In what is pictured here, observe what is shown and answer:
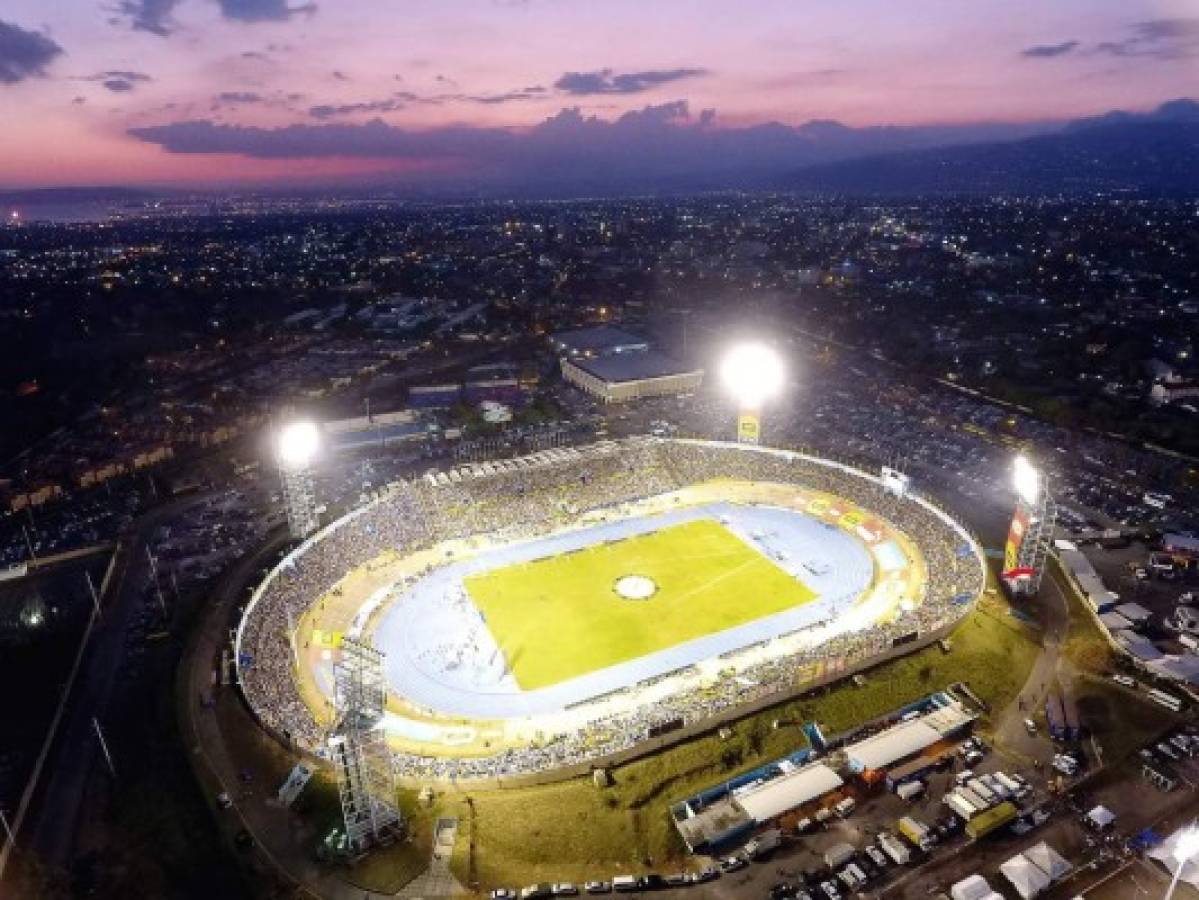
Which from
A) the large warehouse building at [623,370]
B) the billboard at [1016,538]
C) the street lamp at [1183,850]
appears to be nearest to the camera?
the street lamp at [1183,850]

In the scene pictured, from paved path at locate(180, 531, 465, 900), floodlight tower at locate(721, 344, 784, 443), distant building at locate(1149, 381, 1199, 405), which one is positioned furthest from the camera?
distant building at locate(1149, 381, 1199, 405)

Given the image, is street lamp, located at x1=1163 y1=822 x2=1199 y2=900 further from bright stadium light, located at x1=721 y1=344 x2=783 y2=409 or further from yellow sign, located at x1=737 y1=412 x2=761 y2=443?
bright stadium light, located at x1=721 y1=344 x2=783 y2=409

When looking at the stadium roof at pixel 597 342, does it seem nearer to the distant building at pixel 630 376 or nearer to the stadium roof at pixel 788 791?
the distant building at pixel 630 376

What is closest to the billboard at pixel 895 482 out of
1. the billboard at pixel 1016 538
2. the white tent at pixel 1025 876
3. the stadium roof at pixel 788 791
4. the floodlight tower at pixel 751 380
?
the floodlight tower at pixel 751 380

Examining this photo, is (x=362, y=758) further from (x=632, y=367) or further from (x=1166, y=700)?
(x=632, y=367)

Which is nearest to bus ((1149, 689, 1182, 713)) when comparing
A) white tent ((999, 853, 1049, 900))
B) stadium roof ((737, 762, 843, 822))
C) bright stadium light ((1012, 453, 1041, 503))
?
bright stadium light ((1012, 453, 1041, 503))

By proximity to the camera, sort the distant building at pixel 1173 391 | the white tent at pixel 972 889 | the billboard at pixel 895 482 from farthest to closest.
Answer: the distant building at pixel 1173 391 → the billboard at pixel 895 482 → the white tent at pixel 972 889
